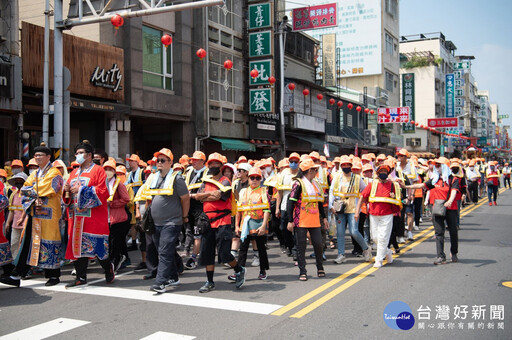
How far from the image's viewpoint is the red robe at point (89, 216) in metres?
7.48

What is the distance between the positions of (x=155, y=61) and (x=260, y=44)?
21.4 ft

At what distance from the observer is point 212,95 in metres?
23.1

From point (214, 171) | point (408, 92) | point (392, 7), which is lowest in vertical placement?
point (214, 171)

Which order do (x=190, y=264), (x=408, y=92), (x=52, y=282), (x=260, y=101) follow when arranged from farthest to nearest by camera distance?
(x=408, y=92), (x=260, y=101), (x=190, y=264), (x=52, y=282)

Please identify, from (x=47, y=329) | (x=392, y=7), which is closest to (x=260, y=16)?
(x=47, y=329)

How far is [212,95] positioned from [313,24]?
7.63 metres

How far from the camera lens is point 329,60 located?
35688 millimetres

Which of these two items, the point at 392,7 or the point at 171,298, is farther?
the point at 392,7

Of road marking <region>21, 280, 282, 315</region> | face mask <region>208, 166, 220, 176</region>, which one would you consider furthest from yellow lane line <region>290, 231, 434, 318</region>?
face mask <region>208, 166, 220, 176</region>

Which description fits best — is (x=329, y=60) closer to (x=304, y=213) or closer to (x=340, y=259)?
(x=340, y=259)

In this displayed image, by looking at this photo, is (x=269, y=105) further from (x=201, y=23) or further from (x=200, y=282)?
(x=200, y=282)

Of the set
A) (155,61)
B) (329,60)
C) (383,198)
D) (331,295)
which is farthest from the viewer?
(329,60)

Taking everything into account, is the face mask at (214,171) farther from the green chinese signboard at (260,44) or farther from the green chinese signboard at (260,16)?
the green chinese signboard at (260,16)

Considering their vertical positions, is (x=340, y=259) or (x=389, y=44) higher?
(x=389, y=44)
